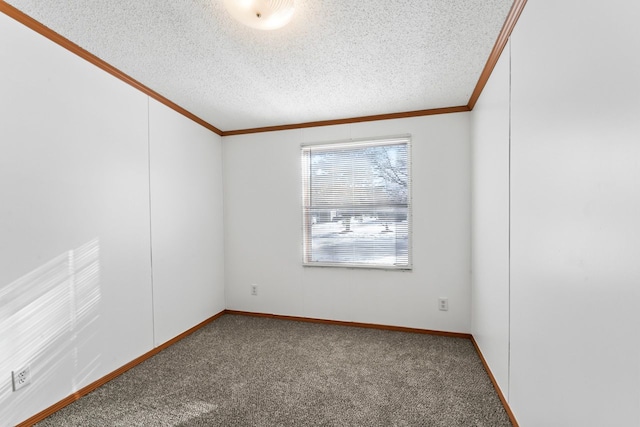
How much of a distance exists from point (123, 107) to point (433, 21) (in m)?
2.41

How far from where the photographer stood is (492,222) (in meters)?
2.04

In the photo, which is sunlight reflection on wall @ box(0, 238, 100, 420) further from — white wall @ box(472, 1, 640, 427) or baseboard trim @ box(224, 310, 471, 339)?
white wall @ box(472, 1, 640, 427)

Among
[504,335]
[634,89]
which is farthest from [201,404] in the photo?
[634,89]

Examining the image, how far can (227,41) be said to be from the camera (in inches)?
72.1

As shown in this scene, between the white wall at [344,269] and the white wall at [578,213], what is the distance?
1387mm

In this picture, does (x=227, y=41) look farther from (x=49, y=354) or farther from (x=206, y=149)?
(x=49, y=354)

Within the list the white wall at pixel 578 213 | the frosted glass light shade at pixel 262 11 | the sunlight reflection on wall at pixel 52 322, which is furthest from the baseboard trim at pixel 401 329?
the frosted glass light shade at pixel 262 11

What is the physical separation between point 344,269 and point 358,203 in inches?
30.8

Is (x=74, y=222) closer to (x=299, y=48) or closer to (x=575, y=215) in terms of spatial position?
(x=299, y=48)

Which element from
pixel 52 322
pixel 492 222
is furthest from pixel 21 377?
pixel 492 222

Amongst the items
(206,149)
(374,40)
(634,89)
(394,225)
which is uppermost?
(374,40)

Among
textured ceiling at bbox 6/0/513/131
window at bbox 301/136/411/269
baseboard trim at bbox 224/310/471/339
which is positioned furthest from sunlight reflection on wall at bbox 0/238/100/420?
window at bbox 301/136/411/269

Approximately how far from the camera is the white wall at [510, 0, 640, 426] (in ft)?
2.48

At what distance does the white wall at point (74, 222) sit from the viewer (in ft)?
5.24
